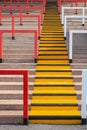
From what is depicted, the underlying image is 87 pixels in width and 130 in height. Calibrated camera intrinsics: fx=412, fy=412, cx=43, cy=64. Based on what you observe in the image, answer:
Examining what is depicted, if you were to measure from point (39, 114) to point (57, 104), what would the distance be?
2.10 ft

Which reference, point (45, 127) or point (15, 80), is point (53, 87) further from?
point (45, 127)

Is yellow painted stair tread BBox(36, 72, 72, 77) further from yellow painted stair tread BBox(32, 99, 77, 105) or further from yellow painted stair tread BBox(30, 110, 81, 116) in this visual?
yellow painted stair tread BBox(30, 110, 81, 116)

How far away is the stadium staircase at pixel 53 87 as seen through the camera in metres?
7.60

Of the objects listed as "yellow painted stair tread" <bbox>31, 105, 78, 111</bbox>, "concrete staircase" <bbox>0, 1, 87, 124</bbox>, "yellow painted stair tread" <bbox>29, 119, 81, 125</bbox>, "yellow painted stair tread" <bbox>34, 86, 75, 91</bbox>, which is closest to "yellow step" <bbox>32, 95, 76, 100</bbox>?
"concrete staircase" <bbox>0, 1, 87, 124</bbox>

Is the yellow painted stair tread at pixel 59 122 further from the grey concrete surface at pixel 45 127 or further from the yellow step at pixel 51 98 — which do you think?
the yellow step at pixel 51 98

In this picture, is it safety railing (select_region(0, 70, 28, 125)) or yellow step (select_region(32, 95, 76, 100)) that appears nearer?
safety railing (select_region(0, 70, 28, 125))

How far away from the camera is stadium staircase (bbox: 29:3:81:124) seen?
24.9 feet

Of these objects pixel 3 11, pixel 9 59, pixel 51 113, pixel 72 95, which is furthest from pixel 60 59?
pixel 3 11

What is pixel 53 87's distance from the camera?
30.4 ft

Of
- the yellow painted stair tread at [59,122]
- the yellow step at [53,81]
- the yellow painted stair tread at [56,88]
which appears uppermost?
Answer: the yellow step at [53,81]

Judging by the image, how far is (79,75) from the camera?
1034cm

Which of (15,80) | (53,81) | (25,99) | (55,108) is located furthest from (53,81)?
(25,99)

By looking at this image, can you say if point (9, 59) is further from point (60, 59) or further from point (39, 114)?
point (39, 114)

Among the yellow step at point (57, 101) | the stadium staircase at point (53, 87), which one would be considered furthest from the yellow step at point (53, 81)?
the yellow step at point (57, 101)
